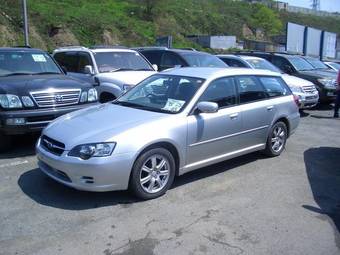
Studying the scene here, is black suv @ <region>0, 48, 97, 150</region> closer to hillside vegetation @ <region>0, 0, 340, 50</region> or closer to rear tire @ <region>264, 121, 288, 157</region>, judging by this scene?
rear tire @ <region>264, 121, 288, 157</region>

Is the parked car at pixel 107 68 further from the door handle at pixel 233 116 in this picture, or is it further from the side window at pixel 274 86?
the door handle at pixel 233 116

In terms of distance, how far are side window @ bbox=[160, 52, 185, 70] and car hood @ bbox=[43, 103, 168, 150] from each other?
5.91m

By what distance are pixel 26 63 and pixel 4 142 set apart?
1.94m

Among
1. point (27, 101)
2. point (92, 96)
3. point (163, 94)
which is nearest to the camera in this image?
point (163, 94)

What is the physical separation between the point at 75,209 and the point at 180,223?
123cm

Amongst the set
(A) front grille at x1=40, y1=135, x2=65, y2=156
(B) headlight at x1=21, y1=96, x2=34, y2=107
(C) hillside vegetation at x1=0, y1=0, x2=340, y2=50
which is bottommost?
(A) front grille at x1=40, y1=135, x2=65, y2=156

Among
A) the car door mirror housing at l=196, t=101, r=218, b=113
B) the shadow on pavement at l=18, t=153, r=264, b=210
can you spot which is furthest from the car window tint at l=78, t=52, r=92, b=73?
the car door mirror housing at l=196, t=101, r=218, b=113

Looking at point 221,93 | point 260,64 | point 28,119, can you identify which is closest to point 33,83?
point 28,119

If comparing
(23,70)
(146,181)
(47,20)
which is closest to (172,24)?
(47,20)

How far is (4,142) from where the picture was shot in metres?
6.88

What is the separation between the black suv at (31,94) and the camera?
662 centimetres

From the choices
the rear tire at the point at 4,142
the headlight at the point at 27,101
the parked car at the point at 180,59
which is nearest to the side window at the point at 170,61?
the parked car at the point at 180,59

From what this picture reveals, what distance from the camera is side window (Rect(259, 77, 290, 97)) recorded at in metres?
6.98

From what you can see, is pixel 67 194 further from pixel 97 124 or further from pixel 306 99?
pixel 306 99
